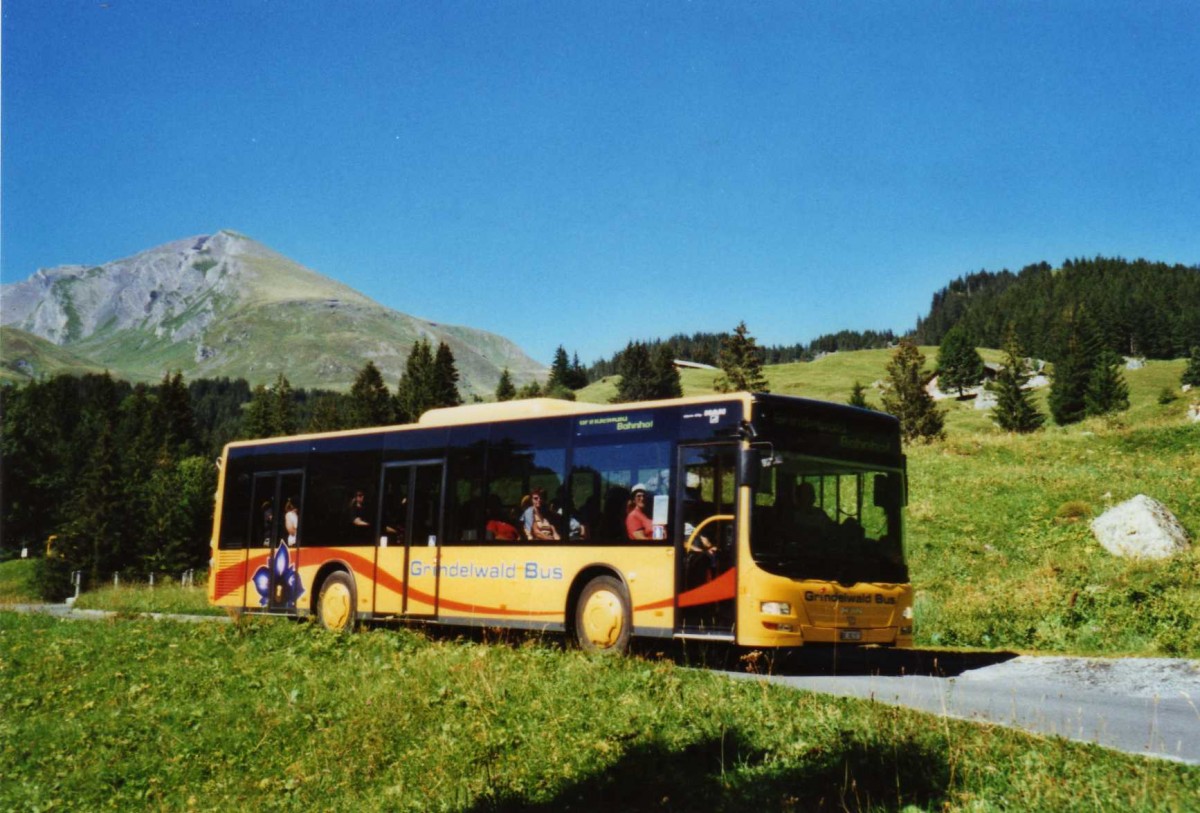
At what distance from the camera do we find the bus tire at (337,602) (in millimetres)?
17812

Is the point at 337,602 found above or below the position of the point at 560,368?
below

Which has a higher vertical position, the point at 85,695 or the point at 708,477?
the point at 708,477

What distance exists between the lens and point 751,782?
711 centimetres

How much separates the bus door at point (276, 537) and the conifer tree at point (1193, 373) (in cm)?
13033

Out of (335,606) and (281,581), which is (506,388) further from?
(335,606)

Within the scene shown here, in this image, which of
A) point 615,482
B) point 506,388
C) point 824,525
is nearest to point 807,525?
point 824,525

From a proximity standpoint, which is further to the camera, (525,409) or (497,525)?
(525,409)

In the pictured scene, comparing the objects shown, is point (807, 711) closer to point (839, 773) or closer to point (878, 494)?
point (839, 773)

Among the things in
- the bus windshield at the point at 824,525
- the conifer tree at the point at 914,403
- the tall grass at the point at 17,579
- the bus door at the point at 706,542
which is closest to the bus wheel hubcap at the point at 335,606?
the bus door at the point at 706,542

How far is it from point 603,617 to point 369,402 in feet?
321

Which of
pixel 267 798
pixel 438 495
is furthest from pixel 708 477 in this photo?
pixel 267 798

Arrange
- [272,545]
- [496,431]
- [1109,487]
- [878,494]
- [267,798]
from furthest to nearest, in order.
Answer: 1. [1109,487]
2. [272,545]
3. [496,431]
4. [878,494]
5. [267,798]

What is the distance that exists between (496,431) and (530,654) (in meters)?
4.59

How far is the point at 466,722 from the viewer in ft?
31.2
